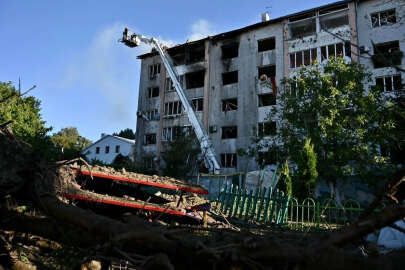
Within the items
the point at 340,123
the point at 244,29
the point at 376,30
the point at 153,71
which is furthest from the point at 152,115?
the point at 376,30

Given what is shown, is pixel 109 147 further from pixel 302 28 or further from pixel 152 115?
pixel 302 28

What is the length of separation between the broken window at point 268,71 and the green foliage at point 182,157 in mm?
9250

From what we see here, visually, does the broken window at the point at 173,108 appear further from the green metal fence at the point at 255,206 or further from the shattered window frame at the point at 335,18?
the green metal fence at the point at 255,206

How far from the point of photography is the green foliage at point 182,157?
1000 inches

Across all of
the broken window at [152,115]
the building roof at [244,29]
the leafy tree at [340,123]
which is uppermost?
the building roof at [244,29]

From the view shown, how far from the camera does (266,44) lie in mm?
28734

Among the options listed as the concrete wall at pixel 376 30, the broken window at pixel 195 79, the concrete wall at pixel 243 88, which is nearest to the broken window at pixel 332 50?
the concrete wall at pixel 376 30

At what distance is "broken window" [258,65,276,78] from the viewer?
27.6m

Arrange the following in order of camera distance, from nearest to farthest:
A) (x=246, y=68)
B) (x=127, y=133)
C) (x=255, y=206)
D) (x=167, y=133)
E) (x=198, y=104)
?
(x=255, y=206) < (x=246, y=68) < (x=198, y=104) < (x=167, y=133) < (x=127, y=133)

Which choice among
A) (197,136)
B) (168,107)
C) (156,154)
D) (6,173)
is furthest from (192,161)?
(6,173)

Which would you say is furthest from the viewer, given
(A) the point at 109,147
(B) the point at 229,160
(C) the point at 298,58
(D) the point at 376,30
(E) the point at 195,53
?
(A) the point at 109,147

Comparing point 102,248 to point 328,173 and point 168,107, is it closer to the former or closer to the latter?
point 328,173

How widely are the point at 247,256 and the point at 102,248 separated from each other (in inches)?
35.2

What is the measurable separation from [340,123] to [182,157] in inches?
Answer: 514
